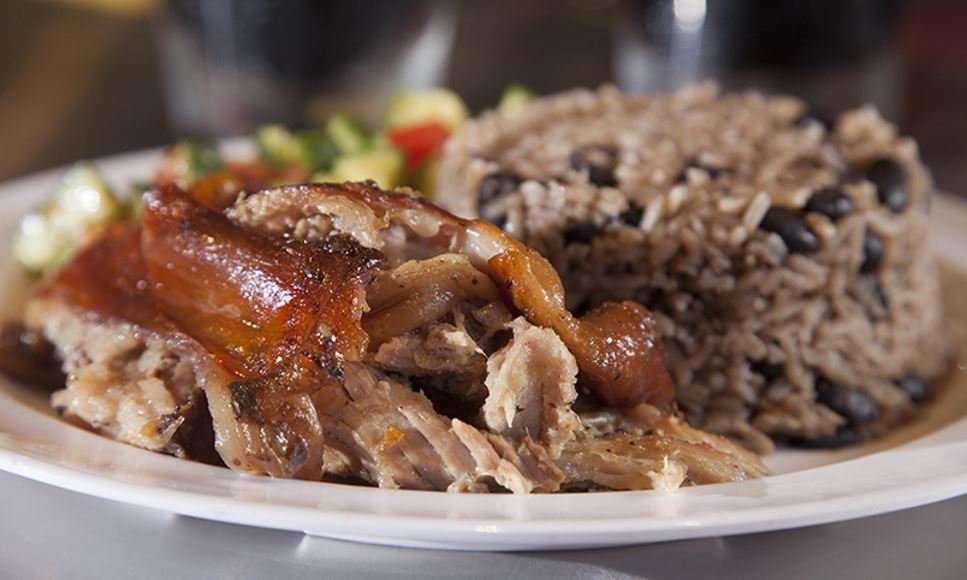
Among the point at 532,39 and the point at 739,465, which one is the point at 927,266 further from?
the point at 532,39

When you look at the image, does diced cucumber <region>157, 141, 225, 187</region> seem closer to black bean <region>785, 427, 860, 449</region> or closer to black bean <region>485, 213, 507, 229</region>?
black bean <region>485, 213, 507, 229</region>

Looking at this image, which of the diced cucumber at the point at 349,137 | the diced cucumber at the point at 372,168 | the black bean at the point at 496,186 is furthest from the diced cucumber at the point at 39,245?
the black bean at the point at 496,186

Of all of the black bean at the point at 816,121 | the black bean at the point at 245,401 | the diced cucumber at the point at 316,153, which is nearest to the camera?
the black bean at the point at 245,401

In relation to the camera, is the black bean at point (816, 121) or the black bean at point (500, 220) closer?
the black bean at point (500, 220)

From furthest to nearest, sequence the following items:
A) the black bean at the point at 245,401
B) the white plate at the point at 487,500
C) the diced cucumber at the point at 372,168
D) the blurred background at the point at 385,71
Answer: the blurred background at the point at 385,71
the diced cucumber at the point at 372,168
the black bean at the point at 245,401
the white plate at the point at 487,500

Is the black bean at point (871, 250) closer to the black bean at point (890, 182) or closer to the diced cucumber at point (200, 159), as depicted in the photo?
the black bean at point (890, 182)

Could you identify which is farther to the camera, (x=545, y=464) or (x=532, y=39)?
A: (x=532, y=39)

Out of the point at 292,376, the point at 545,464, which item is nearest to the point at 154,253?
the point at 292,376

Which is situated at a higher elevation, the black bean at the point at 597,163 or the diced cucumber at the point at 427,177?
the black bean at the point at 597,163
